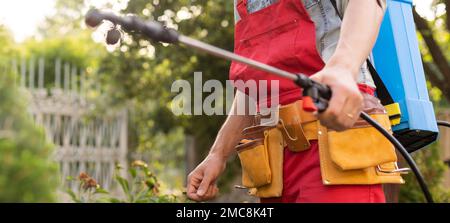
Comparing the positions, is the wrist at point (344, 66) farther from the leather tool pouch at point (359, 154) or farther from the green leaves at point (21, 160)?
the green leaves at point (21, 160)

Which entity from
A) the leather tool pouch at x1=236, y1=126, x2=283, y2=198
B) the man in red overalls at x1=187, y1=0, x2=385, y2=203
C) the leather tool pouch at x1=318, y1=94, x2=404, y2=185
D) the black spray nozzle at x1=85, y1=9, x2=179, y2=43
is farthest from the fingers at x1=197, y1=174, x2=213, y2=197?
the black spray nozzle at x1=85, y1=9, x2=179, y2=43

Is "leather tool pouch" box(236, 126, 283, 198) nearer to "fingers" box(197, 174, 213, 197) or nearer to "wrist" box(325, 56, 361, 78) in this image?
"fingers" box(197, 174, 213, 197)

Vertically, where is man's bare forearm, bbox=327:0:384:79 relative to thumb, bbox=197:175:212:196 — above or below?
above

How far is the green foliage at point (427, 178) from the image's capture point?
6414mm

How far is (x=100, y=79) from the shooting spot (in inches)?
437

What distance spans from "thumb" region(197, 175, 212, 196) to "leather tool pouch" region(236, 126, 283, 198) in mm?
252

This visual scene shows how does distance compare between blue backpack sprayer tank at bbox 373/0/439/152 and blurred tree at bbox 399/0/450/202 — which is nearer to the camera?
blue backpack sprayer tank at bbox 373/0/439/152

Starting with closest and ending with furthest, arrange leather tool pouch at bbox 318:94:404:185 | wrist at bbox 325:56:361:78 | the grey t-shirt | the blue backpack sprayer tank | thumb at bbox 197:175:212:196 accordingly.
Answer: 1. wrist at bbox 325:56:361:78
2. leather tool pouch at bbox 318:94:404:185
3. the grey t-shirt
4. the blue backpack sprayer tank
5. thumb at bbox 197:175:212:196

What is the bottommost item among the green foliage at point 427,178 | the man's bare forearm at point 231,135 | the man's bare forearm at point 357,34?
the green foliage at point 427,178

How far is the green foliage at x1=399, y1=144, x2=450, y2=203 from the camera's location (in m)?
6.41

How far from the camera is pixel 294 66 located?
2.32 meters

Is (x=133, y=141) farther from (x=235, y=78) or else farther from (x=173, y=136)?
(x=235, y=78)

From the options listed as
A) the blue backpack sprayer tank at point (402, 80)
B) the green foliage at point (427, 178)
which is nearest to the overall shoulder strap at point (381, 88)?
the blue backpack sprayer tank at point (402, 80)

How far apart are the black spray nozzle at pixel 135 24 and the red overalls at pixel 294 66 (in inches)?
30.1
